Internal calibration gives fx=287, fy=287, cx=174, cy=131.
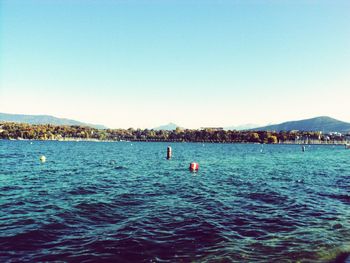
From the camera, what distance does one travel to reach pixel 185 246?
50.9 feet

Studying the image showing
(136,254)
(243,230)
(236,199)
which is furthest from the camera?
(236,199)

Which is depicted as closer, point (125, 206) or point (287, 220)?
point (287, 220)

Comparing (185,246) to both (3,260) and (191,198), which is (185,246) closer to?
(3,260)

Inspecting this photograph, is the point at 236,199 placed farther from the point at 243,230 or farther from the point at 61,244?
the point at 61,244

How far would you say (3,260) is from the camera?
44.2 feet

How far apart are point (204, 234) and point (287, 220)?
7.36 m

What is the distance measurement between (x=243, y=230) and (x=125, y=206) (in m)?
10.6

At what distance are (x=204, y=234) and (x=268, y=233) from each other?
402 cm


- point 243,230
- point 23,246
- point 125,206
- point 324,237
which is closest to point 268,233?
point 243,230

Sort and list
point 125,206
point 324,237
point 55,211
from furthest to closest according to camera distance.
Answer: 1. point 125,206
2. point 55,211
3. point 324,237

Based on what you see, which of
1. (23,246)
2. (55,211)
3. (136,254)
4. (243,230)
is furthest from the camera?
(55,211)

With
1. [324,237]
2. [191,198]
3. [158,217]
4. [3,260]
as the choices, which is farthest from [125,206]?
[324,237]

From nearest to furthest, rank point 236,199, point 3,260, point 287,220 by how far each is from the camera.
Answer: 1. point 3,260
2. point 287,220
3. point 236,199

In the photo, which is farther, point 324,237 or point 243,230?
point 243,230
